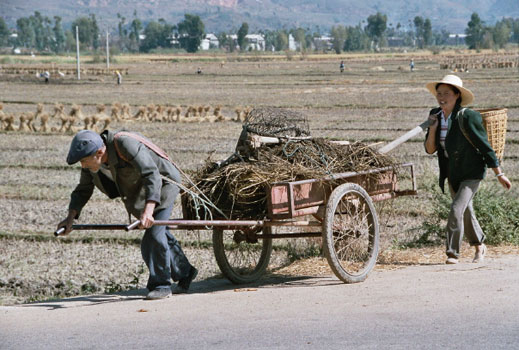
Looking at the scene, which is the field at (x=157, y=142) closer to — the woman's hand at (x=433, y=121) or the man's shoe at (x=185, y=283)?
the man's shoe at (x=185, y=283)

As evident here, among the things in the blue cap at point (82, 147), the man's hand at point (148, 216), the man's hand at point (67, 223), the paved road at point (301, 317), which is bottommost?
the paved road at point (301, 317)

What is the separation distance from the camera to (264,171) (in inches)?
281

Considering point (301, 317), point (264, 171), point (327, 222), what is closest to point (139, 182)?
point (264, 171)

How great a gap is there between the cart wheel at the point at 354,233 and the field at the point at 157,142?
4.54ft

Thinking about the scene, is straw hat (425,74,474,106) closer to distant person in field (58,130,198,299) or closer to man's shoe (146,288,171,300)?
distant person in field (58,130,198,299)

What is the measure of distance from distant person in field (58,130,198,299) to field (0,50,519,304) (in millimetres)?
1501

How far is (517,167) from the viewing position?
61.5ft

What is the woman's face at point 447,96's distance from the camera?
7.96 meters

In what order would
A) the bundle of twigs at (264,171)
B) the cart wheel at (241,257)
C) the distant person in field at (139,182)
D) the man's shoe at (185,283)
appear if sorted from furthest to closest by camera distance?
the cart wheel at (241,257) → the man's shoe at (185,283) → the bundle of twigs at (264,171) → the distant person in field at (139,182)

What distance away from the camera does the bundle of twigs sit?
713 centimetres

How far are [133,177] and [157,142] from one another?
65.3ft

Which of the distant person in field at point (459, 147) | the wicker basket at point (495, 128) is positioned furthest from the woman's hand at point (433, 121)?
the wicker basket at point (495, 128)

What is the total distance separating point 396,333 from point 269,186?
2015 millimetres

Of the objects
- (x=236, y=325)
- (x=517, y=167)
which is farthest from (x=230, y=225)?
(x=517, y=167)
